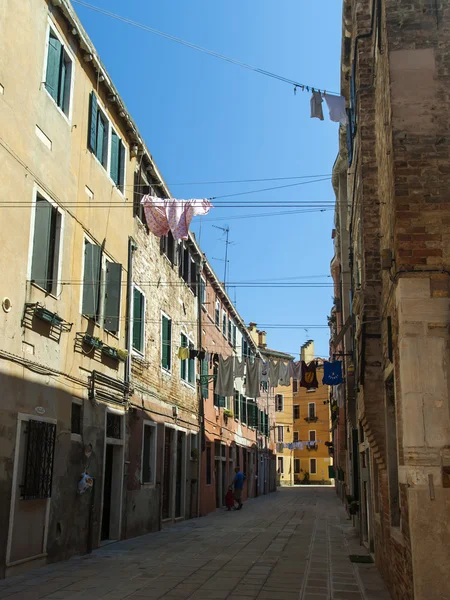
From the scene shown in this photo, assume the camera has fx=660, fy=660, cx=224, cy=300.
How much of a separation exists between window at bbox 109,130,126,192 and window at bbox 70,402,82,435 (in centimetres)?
527

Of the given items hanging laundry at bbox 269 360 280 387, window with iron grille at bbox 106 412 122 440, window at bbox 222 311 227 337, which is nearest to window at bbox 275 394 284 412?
window at bbox 222 311 227 337

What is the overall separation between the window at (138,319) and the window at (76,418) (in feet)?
11.4

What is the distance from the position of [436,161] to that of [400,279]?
1.36m

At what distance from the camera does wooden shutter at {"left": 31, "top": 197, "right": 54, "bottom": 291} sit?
10203 mm

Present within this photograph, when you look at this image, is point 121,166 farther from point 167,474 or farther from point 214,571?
point 214,571

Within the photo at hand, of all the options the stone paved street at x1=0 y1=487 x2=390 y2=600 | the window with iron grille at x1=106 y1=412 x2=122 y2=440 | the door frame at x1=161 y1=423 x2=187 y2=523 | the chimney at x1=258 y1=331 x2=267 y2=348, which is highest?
the chimney at x1=258 y1=331 x2=267 y2=348

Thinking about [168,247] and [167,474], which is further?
[168,247]

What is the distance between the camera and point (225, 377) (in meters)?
19.8

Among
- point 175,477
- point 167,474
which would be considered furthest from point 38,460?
point 175,477

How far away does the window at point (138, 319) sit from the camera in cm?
1545

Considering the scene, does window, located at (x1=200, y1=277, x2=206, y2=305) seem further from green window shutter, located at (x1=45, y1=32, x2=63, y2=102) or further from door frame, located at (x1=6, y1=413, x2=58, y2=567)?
door frame, located at (x1=6, y1=413, x2=58, y2=567)

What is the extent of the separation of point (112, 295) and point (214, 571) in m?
5.80

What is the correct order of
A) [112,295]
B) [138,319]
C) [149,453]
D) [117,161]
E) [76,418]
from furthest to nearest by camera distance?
[149,453] < [138,319] < [117,161] < [112,295] < [76,418]

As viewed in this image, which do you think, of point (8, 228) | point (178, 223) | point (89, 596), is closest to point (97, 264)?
point (178, 223)
